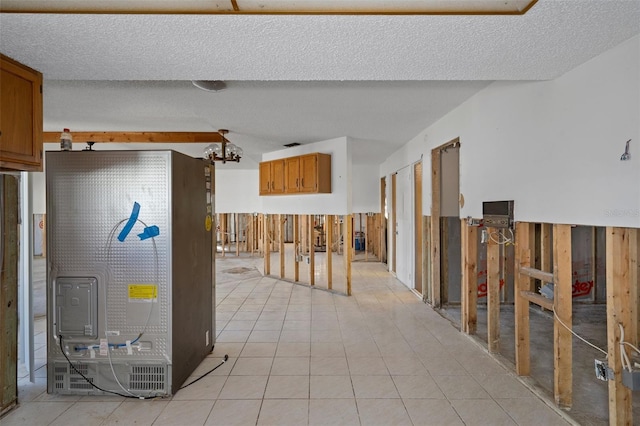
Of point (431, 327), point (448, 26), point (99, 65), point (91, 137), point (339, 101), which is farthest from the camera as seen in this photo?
point (91, 137)

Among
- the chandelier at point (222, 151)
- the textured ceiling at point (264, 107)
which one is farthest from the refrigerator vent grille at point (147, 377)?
the chandelier at point (222, 151)

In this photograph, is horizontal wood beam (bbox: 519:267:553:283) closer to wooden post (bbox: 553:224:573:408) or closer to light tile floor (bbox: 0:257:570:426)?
wooden post (bbox: 553:224:573:408)

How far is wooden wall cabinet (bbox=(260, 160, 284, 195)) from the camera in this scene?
6.46 metres

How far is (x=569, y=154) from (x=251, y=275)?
632 cm

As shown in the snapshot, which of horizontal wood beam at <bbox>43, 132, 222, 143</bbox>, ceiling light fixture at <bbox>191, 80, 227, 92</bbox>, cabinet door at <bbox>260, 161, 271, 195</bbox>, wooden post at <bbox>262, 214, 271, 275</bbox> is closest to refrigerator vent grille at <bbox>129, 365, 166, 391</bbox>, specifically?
ceiling light fixture at <bbox>191, 80, 227, 92</bbox>

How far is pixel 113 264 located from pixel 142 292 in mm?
302

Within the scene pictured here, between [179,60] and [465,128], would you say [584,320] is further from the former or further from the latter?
[179,60]

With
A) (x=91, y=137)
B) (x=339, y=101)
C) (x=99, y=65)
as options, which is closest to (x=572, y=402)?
(x=339, y=101)

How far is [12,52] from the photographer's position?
6.77 ft

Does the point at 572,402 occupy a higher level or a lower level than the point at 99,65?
lower

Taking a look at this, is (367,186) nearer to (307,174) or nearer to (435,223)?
(307,174)

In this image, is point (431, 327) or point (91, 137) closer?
point (431, 327)

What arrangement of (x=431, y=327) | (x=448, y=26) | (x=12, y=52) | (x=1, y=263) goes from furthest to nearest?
(x=431, y=327), (x=1, y=263), (x=12, y=52), (x=448, y=26)

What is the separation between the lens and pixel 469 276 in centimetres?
374
